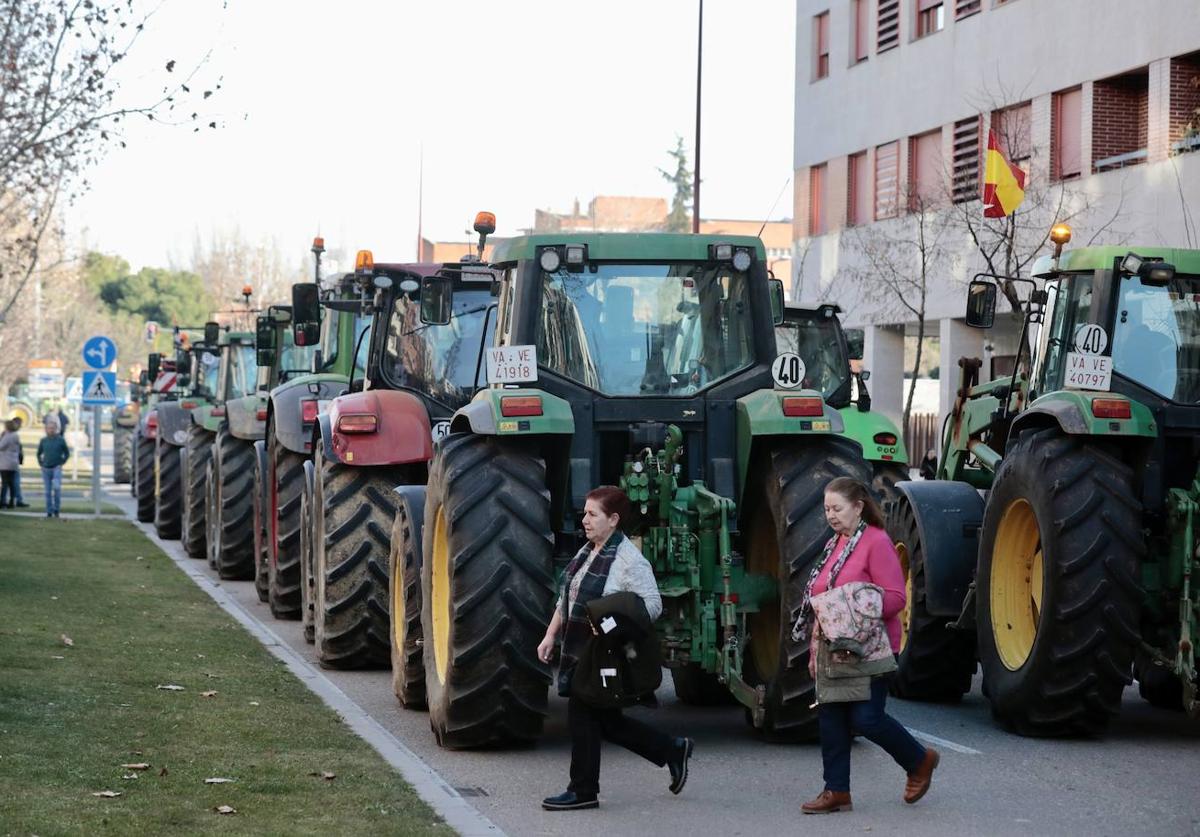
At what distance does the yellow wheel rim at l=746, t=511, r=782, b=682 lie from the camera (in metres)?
11.1

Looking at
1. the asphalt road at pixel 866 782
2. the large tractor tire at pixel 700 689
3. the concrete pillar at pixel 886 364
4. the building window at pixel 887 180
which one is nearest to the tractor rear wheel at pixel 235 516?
the asphalt road at pixel 866 782

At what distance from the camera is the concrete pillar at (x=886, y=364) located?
136 feet

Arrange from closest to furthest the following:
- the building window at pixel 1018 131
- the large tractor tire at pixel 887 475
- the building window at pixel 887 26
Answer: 1. the large tractor tire at pixel 887 475
2. the building window at pixel 1018 131
3. the building window at pixel 887 26

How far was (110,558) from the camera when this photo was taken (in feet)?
77.4

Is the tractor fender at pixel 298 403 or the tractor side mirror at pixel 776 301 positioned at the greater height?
the tractor side mirror at pixel 776 301

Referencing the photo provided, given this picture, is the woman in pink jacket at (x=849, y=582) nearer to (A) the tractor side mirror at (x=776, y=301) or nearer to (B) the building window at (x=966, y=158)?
(A) the tractor side mirror at (x=776, y=301)

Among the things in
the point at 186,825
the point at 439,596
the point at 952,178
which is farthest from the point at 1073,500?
the point at 952,178

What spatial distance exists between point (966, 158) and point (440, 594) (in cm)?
2628

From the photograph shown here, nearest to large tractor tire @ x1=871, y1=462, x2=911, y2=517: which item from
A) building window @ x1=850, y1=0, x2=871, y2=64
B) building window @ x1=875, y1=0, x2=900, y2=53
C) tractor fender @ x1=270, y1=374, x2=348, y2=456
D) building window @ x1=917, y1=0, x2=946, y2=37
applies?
tractor fender @ x1=270, y1=374, x2=348, y2=456

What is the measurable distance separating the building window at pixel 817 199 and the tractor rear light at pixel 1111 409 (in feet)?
106

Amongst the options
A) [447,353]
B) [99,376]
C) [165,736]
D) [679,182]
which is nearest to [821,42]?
[99,376]

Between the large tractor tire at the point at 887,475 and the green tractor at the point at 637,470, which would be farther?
the large tractor tire at the point at 887,475

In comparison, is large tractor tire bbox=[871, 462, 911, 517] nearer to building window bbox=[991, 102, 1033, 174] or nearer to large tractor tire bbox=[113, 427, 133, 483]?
building window bbox=[991, 102, 1033, 174]

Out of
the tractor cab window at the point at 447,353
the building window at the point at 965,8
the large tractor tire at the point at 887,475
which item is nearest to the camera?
the tractor cab window at the point at 447,353
